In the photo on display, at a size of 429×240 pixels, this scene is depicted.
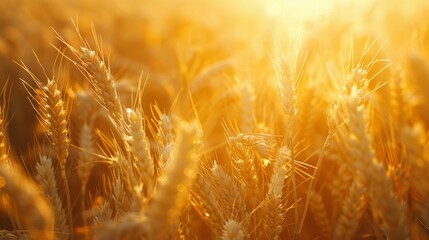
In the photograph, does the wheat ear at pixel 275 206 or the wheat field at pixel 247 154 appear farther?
the wheat ear at pixel 275 206

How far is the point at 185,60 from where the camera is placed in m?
2.40

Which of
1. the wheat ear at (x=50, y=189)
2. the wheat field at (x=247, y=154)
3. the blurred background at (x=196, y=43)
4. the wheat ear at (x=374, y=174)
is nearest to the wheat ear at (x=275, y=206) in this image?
the wheat field at (x=247, y=154)

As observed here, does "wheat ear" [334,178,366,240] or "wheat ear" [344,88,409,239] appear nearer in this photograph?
"wheat ear" [344,88,409,239]

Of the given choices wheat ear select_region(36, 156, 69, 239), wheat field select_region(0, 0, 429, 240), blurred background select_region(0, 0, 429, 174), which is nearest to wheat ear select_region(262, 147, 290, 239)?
wheat field select_region(0, 0, 429, 240)

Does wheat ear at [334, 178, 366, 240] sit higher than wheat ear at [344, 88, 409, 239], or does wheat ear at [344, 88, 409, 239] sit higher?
wheat ear at [344, 88, 409, 239]

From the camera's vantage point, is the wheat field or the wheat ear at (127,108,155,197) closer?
the wheat field

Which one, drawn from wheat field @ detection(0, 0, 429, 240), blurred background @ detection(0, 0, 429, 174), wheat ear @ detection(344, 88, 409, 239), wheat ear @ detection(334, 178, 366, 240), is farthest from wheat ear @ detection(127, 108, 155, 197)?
wheat ear @ detection(334, 178, 366, 240)

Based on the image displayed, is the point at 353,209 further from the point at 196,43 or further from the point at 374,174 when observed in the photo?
the point at 196,43

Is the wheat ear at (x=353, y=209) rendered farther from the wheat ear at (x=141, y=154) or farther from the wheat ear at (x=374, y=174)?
the wheat ear at (x=141, y=154)

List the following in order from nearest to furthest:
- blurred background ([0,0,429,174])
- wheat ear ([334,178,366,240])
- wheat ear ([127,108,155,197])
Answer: wheat ear ([127,108,155,197]), wheat ear ([334,178,366,240]), blurred background ([0,0,429,174])

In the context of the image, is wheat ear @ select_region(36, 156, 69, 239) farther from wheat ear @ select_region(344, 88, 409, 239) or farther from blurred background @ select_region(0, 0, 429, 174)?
wheat ear @ select_region(344, 88, 409, 239)

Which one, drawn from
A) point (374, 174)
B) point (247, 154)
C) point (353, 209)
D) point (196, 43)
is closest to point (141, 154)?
point (247, 154)

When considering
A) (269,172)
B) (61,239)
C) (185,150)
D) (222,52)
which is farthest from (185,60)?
(222,52)

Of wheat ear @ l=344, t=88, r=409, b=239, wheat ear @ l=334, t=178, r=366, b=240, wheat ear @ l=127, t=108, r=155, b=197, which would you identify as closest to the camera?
wheat ear @ l=344, t=88, r=409, b=239
